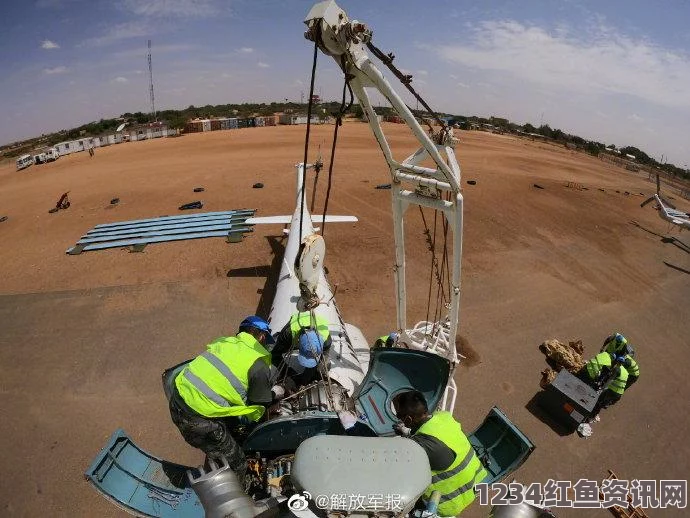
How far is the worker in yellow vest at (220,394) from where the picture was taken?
16.1ft

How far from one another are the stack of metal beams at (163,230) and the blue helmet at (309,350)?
11174 mm

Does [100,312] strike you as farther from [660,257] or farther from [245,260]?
[660,257]

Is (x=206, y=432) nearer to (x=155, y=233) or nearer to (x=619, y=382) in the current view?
(x=619, y=382)

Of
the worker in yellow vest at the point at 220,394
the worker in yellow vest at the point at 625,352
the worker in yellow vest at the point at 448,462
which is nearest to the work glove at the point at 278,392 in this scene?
the worker in yellow vest at the point at 220,394

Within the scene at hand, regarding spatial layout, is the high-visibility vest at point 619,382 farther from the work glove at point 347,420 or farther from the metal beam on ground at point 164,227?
the metal beam on ground at point 164,227

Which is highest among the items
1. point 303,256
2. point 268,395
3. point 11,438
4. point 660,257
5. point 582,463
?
point 303,256

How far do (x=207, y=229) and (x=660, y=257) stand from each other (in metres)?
21.4

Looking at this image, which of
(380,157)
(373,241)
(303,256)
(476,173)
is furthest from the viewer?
(380,157)

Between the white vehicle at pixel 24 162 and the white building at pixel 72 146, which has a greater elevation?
the white building at pixel 72 146

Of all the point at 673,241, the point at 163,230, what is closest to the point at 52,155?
the point at 163,230

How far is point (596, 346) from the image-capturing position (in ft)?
39.1

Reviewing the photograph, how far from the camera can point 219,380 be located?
195 inches

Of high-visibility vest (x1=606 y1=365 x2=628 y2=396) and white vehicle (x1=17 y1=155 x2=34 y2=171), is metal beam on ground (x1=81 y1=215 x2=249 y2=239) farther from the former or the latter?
white vehicle (x1=17 y1=155 x2=34 y2=171)

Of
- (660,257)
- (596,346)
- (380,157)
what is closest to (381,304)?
(596,346)
